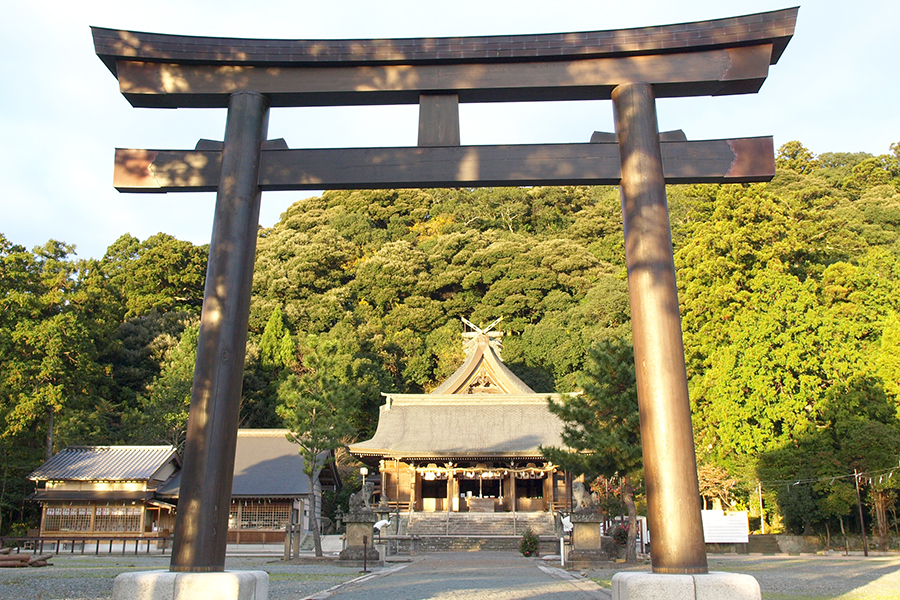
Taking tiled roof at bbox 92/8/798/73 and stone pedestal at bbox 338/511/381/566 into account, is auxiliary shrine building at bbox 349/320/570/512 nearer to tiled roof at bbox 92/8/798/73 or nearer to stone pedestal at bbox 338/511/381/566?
stone pedestal at bbox 338/511/381/566

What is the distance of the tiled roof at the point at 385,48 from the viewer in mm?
6176

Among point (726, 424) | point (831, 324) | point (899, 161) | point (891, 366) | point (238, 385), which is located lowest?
point (238, 385)

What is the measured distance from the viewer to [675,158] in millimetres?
6152

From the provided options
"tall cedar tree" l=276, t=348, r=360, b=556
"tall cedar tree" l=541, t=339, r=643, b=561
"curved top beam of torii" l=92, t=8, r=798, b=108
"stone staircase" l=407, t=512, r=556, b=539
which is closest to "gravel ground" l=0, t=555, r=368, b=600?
"tall cedar tree" l=276, t=348, r=360, b=556

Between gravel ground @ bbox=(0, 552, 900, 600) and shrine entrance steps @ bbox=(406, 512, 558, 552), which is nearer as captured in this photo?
gravel ground @ bbox=(0, 552, 900, 600)

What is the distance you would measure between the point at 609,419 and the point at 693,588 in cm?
1054

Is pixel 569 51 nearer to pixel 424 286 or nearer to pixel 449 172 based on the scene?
pixel 449 172

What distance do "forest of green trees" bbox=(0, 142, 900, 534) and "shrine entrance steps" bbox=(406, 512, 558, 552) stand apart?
5.22 meters

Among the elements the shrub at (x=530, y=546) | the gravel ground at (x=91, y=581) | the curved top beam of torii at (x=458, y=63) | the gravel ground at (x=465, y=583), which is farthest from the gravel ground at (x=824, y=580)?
A: the curved top beam of torii at (x=458, y=63)

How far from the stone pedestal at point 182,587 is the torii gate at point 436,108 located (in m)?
1.26

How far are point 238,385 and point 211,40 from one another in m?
3.21

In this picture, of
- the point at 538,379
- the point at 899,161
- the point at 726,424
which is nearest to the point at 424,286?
the point at 538,379

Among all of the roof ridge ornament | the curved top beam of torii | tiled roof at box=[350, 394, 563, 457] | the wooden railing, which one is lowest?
the wooden railing

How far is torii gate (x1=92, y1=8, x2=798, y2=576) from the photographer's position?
5832 mm
